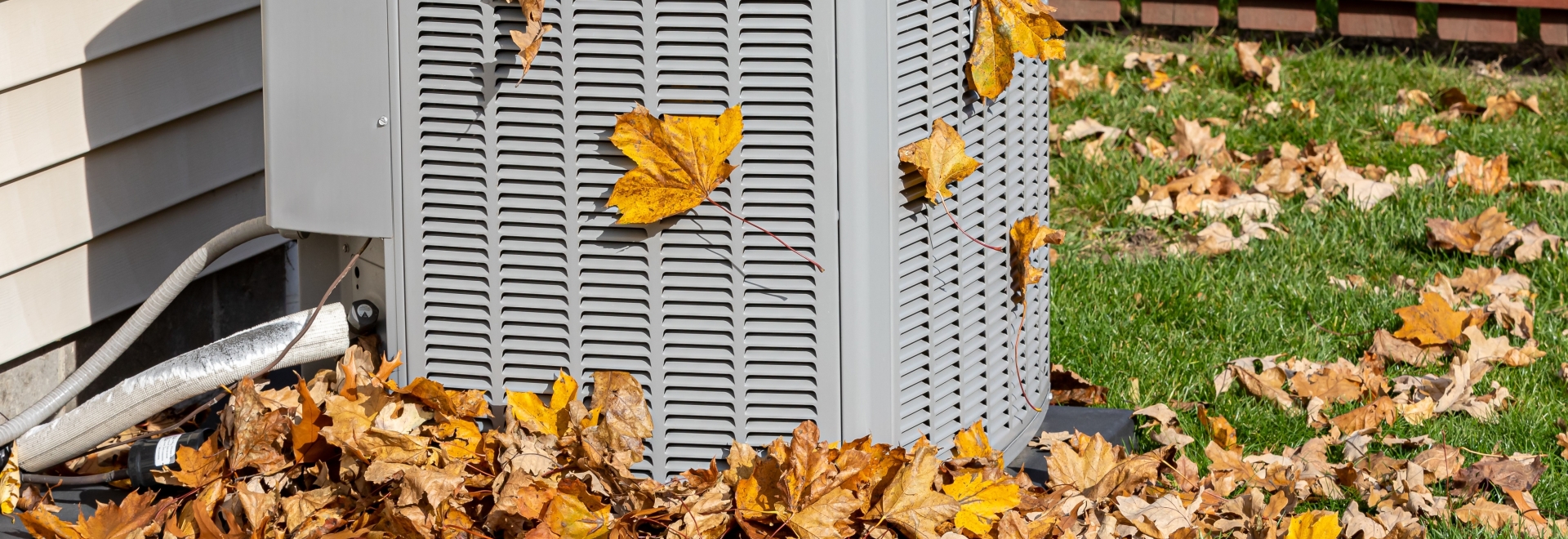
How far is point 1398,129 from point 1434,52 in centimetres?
125

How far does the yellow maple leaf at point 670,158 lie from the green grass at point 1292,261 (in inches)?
46.4

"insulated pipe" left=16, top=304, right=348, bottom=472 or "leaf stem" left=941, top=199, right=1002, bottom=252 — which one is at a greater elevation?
"leaf stem" left=941, top=199, right=1002, bottom=252

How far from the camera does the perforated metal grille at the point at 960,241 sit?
2.02 meters

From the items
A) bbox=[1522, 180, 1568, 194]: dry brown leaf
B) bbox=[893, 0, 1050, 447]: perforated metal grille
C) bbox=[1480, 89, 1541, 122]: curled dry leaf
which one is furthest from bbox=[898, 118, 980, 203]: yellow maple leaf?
bbox=[1480, 89, 1541, 122]: curled dry leaf

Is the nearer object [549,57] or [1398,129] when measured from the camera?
[549,57]

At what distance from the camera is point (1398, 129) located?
4395 millimetres

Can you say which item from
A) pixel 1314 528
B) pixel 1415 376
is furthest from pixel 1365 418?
pixel 1314 528

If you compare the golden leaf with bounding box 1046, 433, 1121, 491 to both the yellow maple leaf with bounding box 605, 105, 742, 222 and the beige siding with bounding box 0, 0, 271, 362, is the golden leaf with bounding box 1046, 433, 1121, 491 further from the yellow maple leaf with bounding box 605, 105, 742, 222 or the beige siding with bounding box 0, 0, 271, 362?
the beige siding with bounding box 0, 0, 271, 362

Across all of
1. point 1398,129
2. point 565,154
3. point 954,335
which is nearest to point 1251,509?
point 954,335

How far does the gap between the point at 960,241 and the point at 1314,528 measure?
0.70 m

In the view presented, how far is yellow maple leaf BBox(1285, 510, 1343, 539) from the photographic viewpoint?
82.1 inches

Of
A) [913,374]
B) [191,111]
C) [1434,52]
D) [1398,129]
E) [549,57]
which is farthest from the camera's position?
[1434,52]

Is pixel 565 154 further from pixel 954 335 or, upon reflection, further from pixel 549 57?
pixel 954 335

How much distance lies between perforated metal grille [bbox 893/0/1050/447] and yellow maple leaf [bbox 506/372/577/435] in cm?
50
